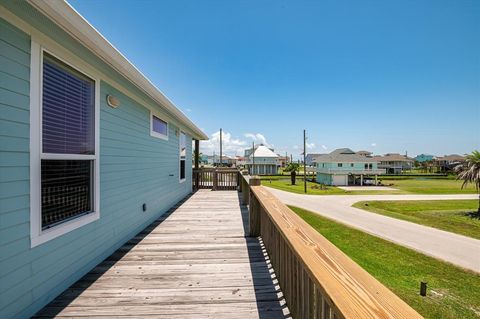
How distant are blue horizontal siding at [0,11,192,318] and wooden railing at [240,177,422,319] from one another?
83.5 inches

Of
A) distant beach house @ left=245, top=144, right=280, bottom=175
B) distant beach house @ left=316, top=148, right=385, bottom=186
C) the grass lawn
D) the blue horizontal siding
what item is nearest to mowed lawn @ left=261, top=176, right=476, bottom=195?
distant beach house @ left=316, top=148, right=385, bottom=186

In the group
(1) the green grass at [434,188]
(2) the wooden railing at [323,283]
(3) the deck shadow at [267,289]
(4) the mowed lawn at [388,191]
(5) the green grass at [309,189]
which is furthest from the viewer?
(1) the green grass at [434,188]

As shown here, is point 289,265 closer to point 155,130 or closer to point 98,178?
point 98,178

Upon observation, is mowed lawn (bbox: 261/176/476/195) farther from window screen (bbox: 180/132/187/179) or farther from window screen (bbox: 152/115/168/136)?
window screen (bbox: 152/115/168/136)

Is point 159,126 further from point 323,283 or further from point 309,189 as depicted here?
point 309,189

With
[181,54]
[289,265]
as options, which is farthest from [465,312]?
[181,54]

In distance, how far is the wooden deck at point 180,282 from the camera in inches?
74.3

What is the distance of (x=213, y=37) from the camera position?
10125 millimetres

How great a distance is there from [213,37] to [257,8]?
3.04 metres

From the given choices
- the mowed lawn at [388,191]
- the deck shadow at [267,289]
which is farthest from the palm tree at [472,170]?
the deck shadow at [267,289]

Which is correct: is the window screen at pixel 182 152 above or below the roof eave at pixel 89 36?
below

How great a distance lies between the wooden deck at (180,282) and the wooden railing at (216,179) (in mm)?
5389

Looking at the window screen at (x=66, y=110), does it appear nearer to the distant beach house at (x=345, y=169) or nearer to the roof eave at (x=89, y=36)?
the roof eave at (x=89, y=36)

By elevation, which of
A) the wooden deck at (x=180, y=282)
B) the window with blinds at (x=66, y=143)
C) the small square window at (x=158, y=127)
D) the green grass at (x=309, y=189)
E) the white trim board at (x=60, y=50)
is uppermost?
the white trim board at (x=60, y=50)
